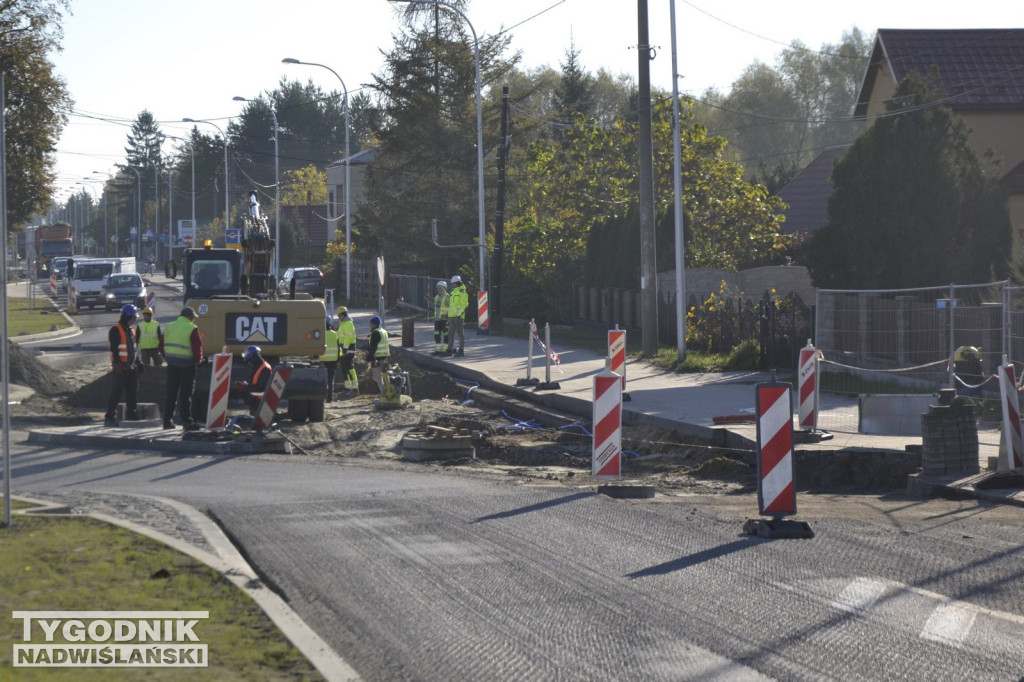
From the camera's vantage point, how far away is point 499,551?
9.47 meters

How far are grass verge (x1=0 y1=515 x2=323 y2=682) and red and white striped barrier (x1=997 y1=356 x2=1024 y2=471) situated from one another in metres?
8.03

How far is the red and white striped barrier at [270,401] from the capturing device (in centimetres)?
1792

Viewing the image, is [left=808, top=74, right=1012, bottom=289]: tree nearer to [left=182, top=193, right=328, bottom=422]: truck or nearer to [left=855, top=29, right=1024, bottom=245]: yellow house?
[left=182, top=193, right=328, bottom=422]: truck

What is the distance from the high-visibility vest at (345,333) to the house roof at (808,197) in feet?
96.8

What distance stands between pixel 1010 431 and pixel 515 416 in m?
10.4

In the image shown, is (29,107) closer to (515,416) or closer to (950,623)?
(515,416)

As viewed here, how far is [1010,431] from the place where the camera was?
12.6 m

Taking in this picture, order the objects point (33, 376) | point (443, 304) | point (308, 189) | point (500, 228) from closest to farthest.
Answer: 1. point (33, 376)
2. point (443, 304)
3. point (500, 228)
4. point (308, 189)

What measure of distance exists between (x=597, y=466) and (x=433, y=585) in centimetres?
493

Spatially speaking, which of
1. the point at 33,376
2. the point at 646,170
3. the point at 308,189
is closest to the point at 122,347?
the point at 33,376

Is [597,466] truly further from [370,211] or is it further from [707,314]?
[370,211]

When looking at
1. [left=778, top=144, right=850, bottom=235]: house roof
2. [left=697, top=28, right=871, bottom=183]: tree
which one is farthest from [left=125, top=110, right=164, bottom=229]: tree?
[left=778, top=144, right=850, bottom=235]: house roof

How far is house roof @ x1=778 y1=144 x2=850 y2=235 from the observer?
5147 cm

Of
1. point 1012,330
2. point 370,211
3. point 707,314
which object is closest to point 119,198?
point 370,211
